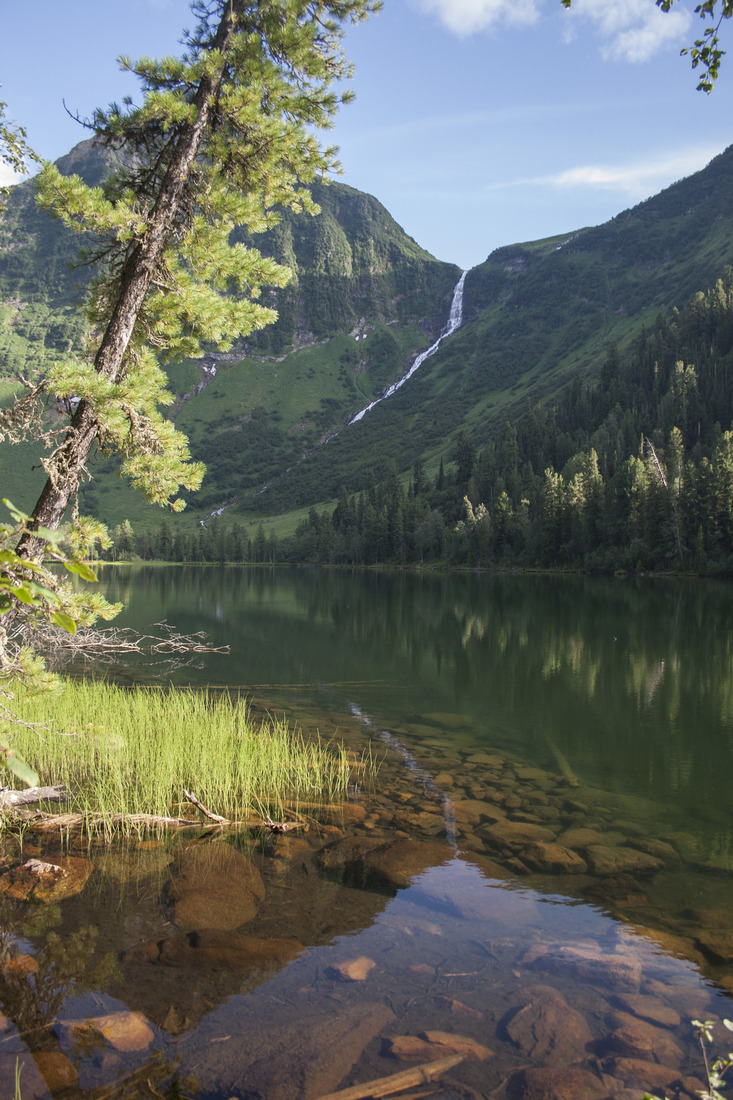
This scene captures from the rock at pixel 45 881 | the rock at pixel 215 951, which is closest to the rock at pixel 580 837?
the rock at pixel 215 951

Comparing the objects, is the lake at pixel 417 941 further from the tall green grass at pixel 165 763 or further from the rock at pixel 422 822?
the tall green grass at pixel 165 763

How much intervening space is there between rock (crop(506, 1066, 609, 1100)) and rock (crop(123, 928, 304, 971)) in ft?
9.81

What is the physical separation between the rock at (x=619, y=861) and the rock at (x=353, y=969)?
4752 mm

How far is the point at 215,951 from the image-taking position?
7.86m

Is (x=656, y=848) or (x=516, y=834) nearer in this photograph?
(x=656, y=848)

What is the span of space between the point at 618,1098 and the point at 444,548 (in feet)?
530

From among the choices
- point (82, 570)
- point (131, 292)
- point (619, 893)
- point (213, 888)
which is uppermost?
point (131, 292)

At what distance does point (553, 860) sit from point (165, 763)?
767 centimetres

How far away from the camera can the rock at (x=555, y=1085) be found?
589 cm

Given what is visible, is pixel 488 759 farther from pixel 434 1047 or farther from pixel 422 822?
pixel 434 1047

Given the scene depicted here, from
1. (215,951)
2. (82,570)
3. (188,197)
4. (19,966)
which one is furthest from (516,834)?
(188,197)

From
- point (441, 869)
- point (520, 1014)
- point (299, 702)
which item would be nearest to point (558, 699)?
point (299, 702)

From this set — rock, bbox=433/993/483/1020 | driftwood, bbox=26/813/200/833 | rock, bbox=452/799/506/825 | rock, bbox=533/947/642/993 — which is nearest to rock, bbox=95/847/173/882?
driftwood, bbox=26/813/200/833

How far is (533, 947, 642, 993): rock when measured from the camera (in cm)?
760
